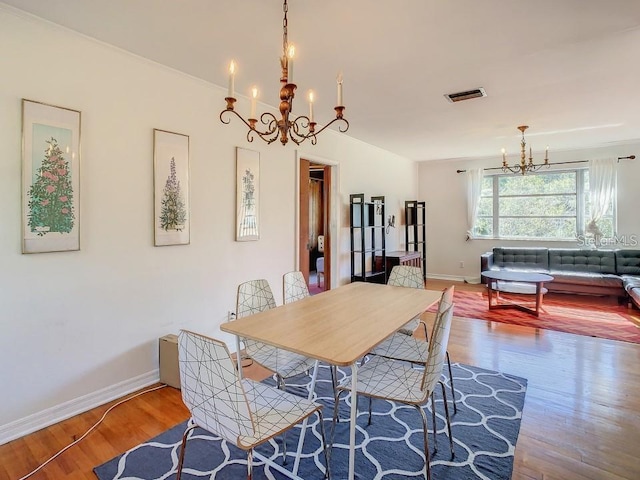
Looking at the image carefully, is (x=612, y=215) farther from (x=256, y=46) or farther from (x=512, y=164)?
(x=256, y=46)

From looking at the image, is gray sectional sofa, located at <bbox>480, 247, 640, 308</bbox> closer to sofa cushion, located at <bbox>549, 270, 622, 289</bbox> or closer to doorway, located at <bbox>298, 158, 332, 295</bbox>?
sofa cushion, located at <bbox>549, 270, 622, 289</bbox>

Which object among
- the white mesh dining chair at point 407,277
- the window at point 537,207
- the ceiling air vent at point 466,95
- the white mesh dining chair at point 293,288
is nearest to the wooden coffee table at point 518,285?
the window at point 537,207

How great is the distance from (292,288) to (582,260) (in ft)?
18.0

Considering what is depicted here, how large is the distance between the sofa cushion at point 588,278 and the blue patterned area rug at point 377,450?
3.89 meters

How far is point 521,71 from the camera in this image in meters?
2.90

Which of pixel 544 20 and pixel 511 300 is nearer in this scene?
pixel 544 20

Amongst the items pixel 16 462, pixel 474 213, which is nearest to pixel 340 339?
pixel 16 462

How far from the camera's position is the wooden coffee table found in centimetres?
480

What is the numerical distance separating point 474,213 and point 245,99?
5.36m

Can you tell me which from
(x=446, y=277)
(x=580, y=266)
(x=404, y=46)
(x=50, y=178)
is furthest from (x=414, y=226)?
(x=50, y=178)

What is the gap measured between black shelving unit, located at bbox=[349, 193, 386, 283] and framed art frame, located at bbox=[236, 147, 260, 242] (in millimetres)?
1881

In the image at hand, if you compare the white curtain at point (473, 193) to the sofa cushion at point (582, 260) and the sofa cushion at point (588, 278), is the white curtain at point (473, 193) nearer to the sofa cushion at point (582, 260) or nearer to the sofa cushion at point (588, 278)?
the sofa cushion at point (582, 260)

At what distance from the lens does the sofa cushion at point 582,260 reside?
18.7 feet

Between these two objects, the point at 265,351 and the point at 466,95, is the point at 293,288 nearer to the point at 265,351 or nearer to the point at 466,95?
the point at 265,351
